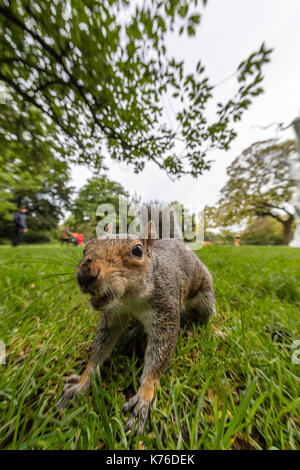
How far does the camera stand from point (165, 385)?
0.67 m

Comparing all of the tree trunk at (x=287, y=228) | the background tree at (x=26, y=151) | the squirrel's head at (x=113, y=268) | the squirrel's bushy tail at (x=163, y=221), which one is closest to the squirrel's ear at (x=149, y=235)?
the squirrel's head at (x=113, y=268)

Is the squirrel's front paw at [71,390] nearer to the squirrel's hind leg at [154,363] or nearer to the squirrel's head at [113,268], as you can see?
the squirrel's hind leg at [154,363]

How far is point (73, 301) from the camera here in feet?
4.27

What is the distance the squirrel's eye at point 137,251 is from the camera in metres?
0.79

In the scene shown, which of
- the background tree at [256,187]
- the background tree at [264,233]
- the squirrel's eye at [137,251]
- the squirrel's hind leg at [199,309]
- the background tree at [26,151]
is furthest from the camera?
the background tree at [264,233]

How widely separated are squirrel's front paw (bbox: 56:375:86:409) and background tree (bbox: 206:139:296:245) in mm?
13858

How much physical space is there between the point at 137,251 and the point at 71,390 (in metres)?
0.56

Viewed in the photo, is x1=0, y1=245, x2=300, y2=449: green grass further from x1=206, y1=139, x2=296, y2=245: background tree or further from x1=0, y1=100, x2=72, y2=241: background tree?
x1=206, y1=139, x2=296, y2=245: background tree

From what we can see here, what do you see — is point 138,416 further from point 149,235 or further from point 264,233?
point 264,233

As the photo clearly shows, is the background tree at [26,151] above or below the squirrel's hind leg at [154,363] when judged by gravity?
above

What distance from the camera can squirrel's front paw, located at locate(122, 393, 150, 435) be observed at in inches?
20.4

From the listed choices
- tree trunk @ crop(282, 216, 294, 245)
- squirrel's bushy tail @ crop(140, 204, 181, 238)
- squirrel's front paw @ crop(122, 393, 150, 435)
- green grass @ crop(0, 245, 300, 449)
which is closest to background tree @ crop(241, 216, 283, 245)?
tree trunk @ crop(282, 216, 294, 245)

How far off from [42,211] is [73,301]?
17.9m

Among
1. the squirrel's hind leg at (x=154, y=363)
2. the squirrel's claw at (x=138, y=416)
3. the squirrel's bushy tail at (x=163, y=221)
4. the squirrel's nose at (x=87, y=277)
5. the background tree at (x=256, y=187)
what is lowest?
the squirrel's claw at (x=138, y=416)
